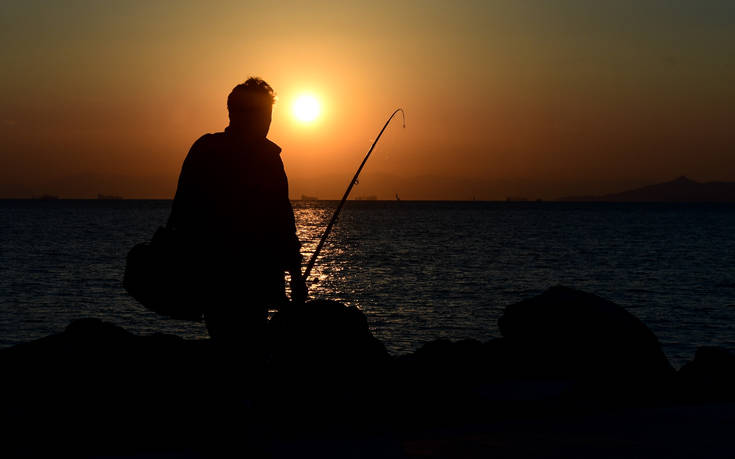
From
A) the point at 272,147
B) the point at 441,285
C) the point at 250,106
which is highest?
the point at 250,106

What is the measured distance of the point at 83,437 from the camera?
6.29m

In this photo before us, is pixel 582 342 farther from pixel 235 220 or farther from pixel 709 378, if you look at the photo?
pixel 235 220

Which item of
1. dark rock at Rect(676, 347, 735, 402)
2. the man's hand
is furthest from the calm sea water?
the man's hand

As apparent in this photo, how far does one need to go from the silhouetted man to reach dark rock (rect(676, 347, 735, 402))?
14.6 ft

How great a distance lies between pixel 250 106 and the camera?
13.8 feet

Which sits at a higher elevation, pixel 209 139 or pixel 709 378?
pixel 209 139

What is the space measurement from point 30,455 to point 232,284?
1970 mm

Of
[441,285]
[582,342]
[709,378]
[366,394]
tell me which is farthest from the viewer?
[441,285]

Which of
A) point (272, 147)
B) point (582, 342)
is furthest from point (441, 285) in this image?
point (272, 147)

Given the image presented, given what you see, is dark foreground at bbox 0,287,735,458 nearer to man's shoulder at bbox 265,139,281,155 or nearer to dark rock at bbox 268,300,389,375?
dark rock at bbox 268,300,389,375

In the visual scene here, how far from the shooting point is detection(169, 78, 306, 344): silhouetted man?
13.7ft

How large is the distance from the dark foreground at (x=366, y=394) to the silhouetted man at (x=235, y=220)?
25 cm

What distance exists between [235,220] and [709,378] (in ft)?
18.2

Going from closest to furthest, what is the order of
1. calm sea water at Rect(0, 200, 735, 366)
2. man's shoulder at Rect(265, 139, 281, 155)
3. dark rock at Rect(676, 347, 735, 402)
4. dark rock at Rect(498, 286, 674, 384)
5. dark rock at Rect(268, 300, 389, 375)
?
man's shoulder at Rect(265, 139, 281, 155) < dark rock at Rect(676, 347, 735, 402) < dark rock at Rect(268, 300, 389, 375) < dark rock at Rect(498, 286, 674, 384) < calm sea water at Rect(0, 200, 735, 366)
